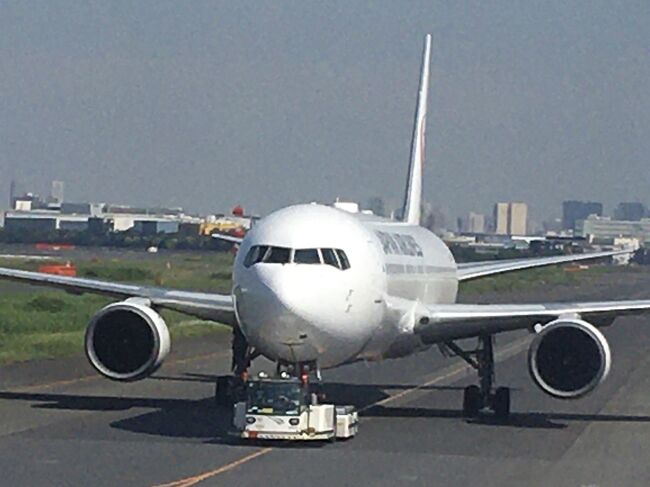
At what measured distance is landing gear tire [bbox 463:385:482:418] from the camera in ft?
103

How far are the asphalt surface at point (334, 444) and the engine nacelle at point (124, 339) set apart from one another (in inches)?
35.1

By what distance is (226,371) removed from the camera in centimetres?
4256

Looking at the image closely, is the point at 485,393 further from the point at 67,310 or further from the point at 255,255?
the point at 67,310

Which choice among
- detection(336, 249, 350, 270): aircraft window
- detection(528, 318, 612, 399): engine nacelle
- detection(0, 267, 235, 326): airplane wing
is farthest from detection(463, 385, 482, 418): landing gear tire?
detection(336, 249, 350, 270): aircraft window

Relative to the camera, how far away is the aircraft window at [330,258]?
1042 inches

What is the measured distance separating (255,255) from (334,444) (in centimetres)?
334

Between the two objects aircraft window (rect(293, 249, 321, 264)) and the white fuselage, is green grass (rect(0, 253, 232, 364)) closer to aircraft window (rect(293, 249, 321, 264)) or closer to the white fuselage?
the white fuselage

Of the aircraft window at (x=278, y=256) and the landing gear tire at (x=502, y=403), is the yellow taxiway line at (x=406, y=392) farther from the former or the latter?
the aircraft window at (x=278, y=256)

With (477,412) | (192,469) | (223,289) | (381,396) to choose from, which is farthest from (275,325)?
(223,289)

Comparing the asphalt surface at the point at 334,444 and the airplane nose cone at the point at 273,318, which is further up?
the airplane nose cone at the point at 273,318

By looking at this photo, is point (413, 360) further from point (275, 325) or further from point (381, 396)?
point (275, 325)

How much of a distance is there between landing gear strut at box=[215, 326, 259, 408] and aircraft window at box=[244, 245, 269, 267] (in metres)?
4.98

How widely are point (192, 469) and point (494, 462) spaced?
4.71m

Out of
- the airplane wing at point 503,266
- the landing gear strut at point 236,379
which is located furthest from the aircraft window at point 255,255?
the airplane wing at point 503,266
